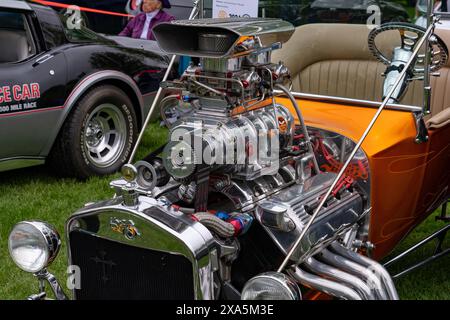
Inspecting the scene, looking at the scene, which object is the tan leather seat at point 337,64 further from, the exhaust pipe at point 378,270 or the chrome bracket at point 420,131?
the exhaust pipe at point 378,270

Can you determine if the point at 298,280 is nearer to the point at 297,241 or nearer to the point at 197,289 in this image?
the point at 297,241

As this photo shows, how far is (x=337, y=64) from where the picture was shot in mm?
3732

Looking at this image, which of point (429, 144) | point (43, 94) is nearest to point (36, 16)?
point (43, 94)

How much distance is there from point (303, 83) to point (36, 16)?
2.62m

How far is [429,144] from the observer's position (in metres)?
3.00

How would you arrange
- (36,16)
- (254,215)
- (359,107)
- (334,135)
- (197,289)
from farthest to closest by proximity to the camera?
(36,16) → (359,107) → (334,135) → (254,215) → (197,289)

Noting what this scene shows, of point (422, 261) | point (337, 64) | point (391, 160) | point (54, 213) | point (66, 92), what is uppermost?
point (337, 64)

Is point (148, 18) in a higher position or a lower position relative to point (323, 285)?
higher

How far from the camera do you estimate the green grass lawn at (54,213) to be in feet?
11.7

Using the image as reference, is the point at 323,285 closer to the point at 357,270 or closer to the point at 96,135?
the point at 357,270

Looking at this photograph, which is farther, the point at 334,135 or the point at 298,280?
the point at 334,135

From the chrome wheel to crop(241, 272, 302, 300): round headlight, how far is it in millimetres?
3593

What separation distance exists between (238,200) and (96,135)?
11.4 feet

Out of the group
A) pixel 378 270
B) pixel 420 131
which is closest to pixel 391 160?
pixel 420 131
